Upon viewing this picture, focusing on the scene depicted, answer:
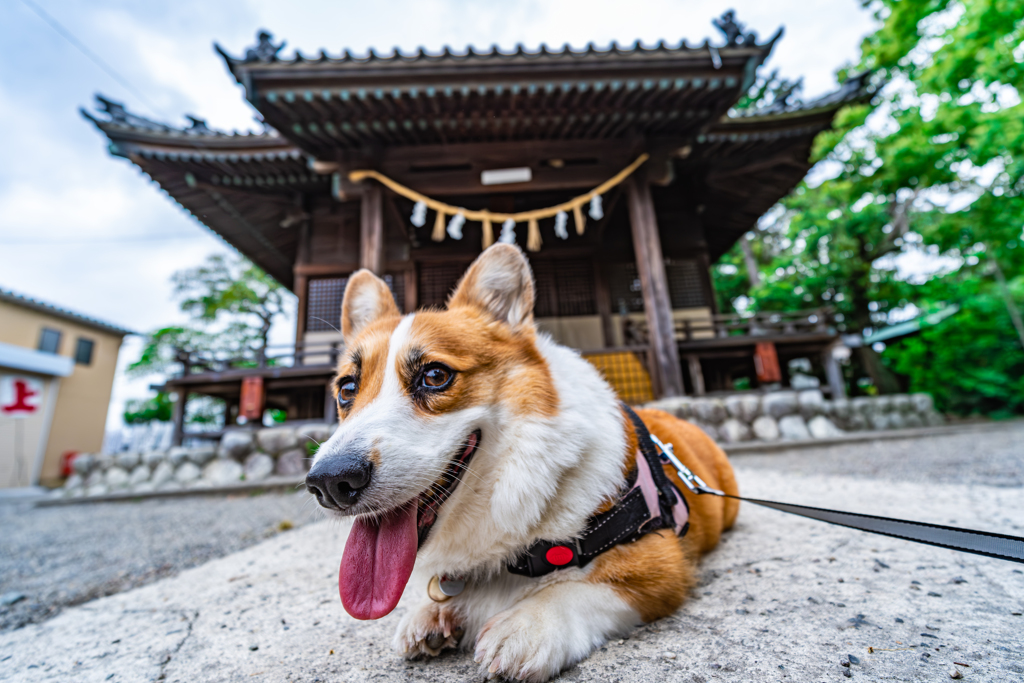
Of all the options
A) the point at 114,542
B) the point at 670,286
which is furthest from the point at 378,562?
the point at 670,286

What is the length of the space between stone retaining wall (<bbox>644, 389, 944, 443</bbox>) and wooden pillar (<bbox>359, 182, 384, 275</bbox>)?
4730mm

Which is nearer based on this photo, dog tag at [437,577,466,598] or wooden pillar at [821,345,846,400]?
dog tag at [437,577,466,598]

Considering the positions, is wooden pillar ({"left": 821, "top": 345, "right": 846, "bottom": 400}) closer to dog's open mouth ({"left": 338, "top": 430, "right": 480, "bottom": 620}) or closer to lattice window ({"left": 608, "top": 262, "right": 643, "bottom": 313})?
lattice window ({"left": 608, "top": 262, "right": 643, "bottom": 313})

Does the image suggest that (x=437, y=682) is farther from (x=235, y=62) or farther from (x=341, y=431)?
(x=235, y=62)

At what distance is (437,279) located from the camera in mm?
9992

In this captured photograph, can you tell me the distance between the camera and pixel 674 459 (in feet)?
5.60

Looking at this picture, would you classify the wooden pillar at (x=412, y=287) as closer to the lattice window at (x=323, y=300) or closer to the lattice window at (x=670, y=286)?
the lattice window at (x=323, y=300)

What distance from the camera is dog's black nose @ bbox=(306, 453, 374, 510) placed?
104cm

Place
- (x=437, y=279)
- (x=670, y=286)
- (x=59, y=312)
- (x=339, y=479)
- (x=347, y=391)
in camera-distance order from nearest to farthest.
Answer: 1. (x=339, y=479)
2. (x=347, y=391)
3. (x=437, y=279)
4. (x=670, y=286)
5. (x=59, y=312)

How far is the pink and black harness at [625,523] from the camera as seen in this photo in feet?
4.24

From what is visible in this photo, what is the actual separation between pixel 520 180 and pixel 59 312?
1506cm

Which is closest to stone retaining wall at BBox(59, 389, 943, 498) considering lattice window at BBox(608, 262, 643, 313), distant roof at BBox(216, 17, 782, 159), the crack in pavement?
lattice window at BBox(608, 262, 643, 313)

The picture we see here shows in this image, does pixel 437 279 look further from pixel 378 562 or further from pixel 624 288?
pixel 378 562

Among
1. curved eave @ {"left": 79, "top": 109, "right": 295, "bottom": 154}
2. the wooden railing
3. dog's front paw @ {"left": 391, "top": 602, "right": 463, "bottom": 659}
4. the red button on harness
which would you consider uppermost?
curved eave @ {"left": 79, "top": 109, "right": 295, "bottom": 154}
